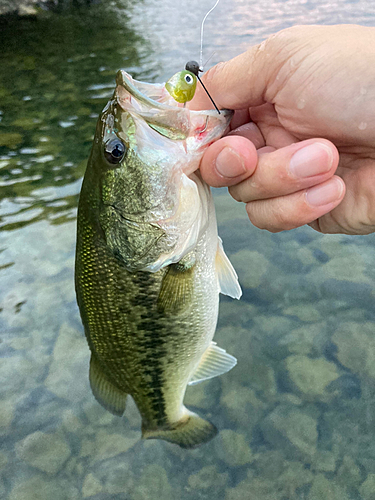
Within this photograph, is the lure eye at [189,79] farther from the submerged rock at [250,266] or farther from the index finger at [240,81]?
the submerged rock at [250,266]

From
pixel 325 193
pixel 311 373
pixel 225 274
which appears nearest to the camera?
pixel 325 193

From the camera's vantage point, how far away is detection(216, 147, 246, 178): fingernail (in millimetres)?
1526

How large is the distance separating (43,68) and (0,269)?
798 centimetres

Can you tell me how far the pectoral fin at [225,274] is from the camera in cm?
198

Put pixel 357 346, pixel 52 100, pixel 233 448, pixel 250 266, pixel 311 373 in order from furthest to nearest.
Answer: pixel 52 100
pixel 250 266
pixel 357 346
pixel 311 373
pixel 233 448

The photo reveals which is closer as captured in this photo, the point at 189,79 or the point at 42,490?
the point at 189,79

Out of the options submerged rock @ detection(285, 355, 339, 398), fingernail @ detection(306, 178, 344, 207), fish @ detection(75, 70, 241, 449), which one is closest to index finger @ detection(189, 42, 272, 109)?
fish @ detection(75, 70, 241, 449)

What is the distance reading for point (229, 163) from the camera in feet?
5.11

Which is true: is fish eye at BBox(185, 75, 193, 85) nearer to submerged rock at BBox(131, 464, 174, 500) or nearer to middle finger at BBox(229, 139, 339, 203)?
middle finger at BBox(229, 139, 339, 203)

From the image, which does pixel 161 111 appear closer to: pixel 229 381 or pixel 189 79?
pixel 189 79

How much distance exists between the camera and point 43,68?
10.2 meters

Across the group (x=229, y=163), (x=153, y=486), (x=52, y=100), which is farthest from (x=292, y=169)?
(x=52, y=100)

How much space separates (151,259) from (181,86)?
0.69 metres

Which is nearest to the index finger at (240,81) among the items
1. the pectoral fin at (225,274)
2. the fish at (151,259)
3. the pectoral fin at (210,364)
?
the fish at (151,259)
